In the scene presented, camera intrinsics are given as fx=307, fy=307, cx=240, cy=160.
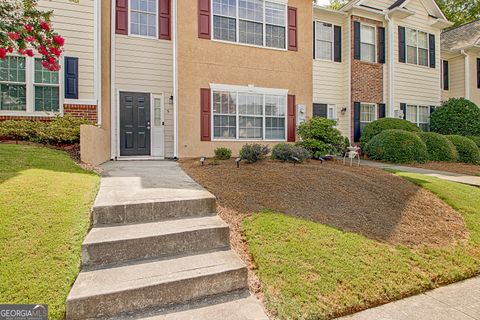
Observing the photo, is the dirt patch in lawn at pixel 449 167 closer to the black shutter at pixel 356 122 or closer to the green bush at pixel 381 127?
the green bush at pixel 381 127

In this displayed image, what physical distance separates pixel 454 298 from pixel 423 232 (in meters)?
1.50

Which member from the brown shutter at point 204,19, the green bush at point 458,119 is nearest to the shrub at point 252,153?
the brown shutter at point 204,19

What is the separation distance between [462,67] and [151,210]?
19.4 m

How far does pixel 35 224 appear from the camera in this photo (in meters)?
3.43

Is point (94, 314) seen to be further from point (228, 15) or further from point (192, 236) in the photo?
point (228, 15)

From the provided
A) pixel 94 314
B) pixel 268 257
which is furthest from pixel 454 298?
pixel 94 314

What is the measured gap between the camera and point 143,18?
33.0 ft

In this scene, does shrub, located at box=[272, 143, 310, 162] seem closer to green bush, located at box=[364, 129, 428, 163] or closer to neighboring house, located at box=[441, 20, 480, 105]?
green bush, located at box=[364, 129, 428, 163]

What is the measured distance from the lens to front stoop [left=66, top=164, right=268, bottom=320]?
2730mm

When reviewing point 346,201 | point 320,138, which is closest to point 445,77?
point 320,138

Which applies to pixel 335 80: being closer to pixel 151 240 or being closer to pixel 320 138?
pixel 320 138

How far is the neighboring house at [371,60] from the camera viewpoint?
44.5ft

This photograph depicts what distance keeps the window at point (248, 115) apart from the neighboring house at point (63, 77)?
3.78 m

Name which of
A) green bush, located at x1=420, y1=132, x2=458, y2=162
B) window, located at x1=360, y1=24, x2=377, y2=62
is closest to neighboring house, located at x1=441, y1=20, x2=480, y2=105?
window, located at x1=360, y1=24, x2=377, y2=62
